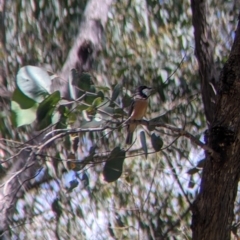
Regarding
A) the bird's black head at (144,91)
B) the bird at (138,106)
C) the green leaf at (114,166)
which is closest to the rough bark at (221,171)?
the green leaf at (114,166)

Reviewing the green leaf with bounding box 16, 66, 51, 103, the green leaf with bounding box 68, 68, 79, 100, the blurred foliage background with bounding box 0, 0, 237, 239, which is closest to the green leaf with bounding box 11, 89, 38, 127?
the green leaf with bounding box 16, 66, 51, 103

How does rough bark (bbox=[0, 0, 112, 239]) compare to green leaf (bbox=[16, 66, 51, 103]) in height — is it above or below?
above

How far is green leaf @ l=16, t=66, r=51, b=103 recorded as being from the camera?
7.00 feet

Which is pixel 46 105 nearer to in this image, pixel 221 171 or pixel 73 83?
pixel 73 83

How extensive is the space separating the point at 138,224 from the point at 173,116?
2.26 feet

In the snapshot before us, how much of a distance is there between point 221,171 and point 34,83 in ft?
2.22

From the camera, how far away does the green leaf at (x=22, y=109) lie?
2.13 m

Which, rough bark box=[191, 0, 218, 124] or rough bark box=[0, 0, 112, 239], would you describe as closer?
rough bark box=[191, 0, 218, 124]

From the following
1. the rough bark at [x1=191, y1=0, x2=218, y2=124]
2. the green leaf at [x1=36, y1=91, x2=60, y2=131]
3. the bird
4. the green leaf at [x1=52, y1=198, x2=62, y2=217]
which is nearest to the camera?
the green leaf at [x1=36, y1=91, x2=60, y2=131]

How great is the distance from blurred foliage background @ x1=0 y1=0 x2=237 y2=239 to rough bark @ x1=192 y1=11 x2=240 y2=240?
143 centimetres

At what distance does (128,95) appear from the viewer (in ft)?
12.2

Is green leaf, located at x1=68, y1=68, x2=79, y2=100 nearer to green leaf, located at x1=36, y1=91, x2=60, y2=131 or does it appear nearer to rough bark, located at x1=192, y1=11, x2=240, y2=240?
green leaf, located at x1=36, y1=91, x2=60, y2=131

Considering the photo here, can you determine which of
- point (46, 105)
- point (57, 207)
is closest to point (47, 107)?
point (46, 105)

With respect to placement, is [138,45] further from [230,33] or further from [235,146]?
[235,146]
